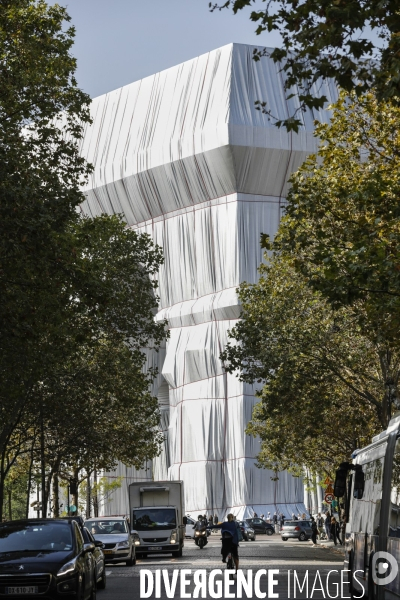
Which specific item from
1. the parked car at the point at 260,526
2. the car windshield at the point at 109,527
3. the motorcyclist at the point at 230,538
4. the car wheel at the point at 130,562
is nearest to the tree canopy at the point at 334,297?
the motorcyclist at the point at 230,538

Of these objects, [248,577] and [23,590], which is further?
[248,577]

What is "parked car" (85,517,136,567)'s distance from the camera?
3480cm

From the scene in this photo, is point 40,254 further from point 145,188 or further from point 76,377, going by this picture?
point 145,188

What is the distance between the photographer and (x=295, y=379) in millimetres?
37406

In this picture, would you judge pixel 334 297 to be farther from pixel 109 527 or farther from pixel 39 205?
pixel 109 527

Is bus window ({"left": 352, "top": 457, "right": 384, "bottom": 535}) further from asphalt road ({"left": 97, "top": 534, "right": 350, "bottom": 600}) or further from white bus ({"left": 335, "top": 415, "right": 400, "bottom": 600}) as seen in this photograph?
asphalt road ({"left": 97, "top": 534, "right": 350, "bottom": 600})

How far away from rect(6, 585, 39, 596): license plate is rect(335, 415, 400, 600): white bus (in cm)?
460

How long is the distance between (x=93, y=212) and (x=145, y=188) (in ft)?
26.3

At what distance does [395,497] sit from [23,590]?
553cm

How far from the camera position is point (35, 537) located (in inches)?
698

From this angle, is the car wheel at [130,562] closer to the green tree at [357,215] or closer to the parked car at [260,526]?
the green tree at [357,215]

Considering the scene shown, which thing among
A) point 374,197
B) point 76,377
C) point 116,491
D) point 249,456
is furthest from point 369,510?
point 116,491

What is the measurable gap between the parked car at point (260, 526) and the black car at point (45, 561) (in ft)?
201

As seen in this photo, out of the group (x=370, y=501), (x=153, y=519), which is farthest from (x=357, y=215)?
(x=153, y=519)
